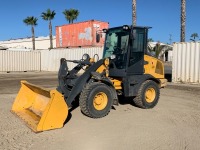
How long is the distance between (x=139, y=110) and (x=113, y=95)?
51.6 inches

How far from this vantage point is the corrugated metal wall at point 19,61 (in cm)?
2877

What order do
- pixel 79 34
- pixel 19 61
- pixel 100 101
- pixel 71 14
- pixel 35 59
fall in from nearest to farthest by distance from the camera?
pixel 100 101 < pixel 79 34 < pixel 19 61 < pixel 35 59 < pixel 71 14

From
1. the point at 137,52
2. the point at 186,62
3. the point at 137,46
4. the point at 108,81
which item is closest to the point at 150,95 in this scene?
the point at 137,52

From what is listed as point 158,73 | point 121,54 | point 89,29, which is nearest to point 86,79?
point 121,54

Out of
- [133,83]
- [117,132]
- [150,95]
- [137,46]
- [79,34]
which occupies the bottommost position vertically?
[117,132]

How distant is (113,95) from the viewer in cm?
789

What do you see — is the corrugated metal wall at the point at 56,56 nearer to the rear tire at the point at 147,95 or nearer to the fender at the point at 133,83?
the rear tire at the point at 147,95

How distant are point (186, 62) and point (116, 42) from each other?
29.4ft

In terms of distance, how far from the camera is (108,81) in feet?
25.7

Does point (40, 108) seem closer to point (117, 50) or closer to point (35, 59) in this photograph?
point (117, 50)

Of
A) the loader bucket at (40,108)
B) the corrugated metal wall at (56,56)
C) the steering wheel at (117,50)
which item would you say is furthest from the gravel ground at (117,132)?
the corrugated metal wall at (56,56)

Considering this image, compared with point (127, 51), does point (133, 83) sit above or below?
below

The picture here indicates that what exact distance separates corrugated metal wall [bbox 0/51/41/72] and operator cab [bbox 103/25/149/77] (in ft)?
71.8

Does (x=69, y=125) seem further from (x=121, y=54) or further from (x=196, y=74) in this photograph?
(x=196, y=74)
